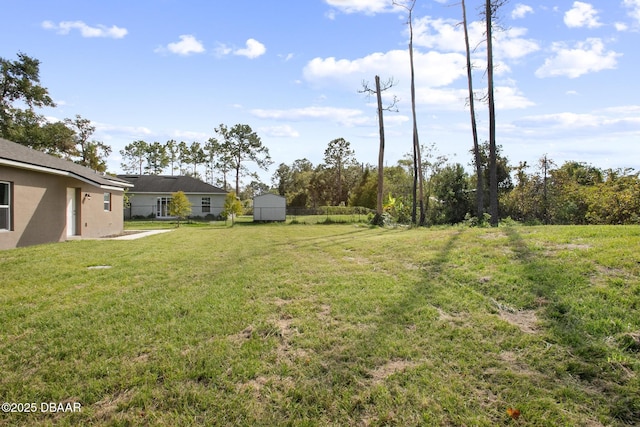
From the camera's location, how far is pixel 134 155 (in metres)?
55.6

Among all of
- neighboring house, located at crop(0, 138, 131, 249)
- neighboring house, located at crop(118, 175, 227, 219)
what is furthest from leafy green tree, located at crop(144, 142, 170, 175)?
neighboring house, located at crop(0, 138, 131, 249)

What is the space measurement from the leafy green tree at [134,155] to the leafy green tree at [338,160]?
27.8m

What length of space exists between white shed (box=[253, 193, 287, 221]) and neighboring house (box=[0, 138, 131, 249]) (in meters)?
13.9

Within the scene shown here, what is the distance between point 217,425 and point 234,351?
100cm

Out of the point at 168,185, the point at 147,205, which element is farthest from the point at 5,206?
the point at 168,185

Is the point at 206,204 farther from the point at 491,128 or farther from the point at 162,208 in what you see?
the point at 491,128

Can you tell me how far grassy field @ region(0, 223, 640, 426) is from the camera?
250 centimetres

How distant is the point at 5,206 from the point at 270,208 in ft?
63.7

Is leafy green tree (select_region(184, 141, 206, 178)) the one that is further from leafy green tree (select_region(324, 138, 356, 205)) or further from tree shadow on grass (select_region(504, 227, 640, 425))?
tree shadow on grass (select_region(504, 227, 640, 425))

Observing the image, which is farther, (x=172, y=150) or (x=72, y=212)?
(x=172, y=150)

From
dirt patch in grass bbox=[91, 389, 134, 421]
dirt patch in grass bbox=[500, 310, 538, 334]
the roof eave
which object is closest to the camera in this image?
dirt patch in grass bbox=[91, 389, 134, 421]

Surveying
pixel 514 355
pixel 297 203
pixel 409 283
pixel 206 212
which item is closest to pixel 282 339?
pixel 514 355

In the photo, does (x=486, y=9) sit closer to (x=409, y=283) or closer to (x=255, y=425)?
(x=409, y=283)

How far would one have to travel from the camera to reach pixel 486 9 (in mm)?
13547
